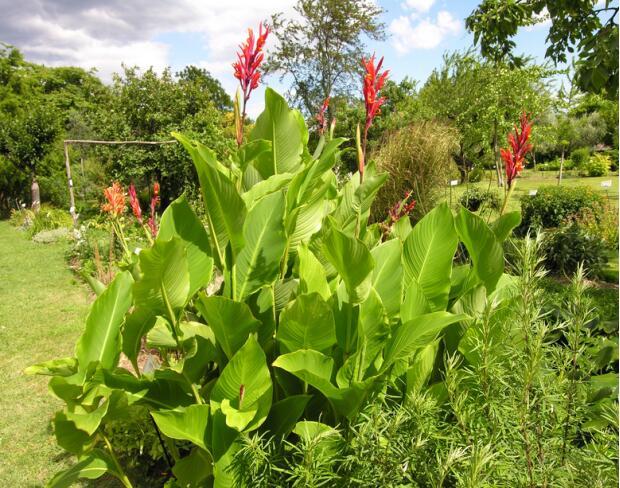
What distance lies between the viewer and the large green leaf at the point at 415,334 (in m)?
1.34

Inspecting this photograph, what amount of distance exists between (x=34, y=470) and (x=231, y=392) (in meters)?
2.33

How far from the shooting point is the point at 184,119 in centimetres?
1437

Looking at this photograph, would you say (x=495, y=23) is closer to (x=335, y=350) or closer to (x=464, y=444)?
(x=335, y=350)

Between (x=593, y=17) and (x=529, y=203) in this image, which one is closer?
(x=593, y=17)

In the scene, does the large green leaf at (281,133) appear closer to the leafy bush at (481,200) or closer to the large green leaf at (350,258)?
the large green leaf at (350,258)

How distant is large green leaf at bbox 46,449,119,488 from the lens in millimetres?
1722

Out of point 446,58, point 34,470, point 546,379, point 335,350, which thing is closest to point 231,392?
point 335,350

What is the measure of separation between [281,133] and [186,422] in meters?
1.18

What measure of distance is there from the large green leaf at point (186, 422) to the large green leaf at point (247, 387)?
0.09 m

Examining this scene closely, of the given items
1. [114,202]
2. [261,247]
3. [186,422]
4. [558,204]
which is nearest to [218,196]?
[261,247]

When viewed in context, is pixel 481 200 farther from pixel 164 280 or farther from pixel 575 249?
pixel 164 280

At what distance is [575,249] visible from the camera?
7.12m

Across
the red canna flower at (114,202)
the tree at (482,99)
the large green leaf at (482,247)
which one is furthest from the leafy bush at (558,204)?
the red canna flower at (114,202)

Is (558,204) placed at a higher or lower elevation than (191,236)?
lower
